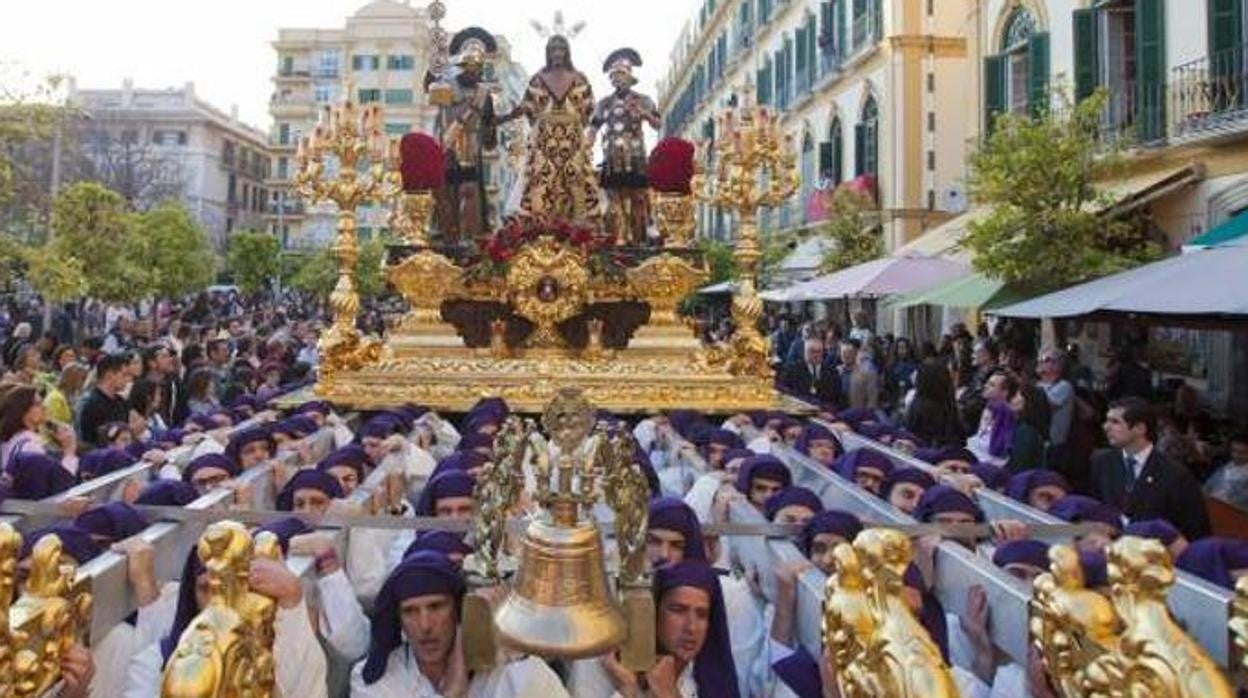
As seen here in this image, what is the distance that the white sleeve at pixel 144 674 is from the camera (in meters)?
3.96

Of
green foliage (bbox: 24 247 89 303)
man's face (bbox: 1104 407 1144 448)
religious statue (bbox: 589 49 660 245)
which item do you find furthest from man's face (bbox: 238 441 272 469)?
green foliage (bbox: 24 247 89 303)

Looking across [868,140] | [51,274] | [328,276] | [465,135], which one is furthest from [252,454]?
[328,276]

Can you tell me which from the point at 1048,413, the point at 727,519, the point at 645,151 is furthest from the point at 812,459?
the point at 645,151

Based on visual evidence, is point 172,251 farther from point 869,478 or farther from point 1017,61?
point 869,478

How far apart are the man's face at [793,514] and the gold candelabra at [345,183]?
7.43m

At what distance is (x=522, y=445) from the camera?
3219 millimetres

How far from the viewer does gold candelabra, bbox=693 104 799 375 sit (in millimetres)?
12094

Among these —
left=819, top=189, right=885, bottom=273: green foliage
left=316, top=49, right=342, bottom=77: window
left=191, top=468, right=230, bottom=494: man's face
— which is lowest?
left=191, top=468, right=230, bottom=494: man's face

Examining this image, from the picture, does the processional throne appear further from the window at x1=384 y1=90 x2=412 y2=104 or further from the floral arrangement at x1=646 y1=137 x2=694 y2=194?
the window at x1=384 y1=90 x2=412 y2=104

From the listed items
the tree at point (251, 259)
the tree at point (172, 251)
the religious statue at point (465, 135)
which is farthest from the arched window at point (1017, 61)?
the tree at point (251, 259)

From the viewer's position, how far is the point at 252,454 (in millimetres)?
7543

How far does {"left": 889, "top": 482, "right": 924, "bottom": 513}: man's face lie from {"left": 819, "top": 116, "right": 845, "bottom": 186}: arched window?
2471 centimetres

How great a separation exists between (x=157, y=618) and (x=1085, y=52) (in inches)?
610

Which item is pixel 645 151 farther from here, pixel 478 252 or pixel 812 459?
pixel 812 459
